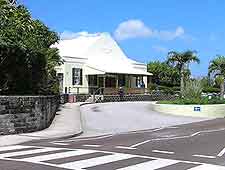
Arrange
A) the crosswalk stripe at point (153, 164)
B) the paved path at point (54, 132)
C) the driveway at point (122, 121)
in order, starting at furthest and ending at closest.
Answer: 1. the driveway at point (122, 121)
2. the paved path at point (54, 132)
3. the crosswalk stripe at point (153, 164)

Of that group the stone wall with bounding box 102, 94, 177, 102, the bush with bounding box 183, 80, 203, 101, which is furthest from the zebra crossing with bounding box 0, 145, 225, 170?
the stone wall with bounding box 102, 94, 177, 102

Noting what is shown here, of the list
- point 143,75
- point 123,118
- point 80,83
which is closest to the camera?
point 123,118

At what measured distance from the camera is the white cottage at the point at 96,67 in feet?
169

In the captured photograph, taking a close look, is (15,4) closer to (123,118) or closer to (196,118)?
(123,118)

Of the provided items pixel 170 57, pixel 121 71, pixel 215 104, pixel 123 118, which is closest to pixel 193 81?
pixel 215 104

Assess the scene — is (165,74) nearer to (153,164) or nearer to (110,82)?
(110,82)

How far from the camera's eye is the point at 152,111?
3781 cm

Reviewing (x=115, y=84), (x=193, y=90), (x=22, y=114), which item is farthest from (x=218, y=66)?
(x=22, y=114)

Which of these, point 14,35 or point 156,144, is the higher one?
point 14,35

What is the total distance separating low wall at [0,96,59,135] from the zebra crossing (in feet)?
15.4

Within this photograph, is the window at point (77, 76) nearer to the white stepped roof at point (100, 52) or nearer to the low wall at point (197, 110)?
the white stepped roof at point (100, 52)

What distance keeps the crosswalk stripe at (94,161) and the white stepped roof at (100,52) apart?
39.2 meters

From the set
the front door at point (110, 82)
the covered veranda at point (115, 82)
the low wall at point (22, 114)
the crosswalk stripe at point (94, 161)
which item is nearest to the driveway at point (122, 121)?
the low wall at point (22, 114)

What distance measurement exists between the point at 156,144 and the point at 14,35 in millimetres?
9369
